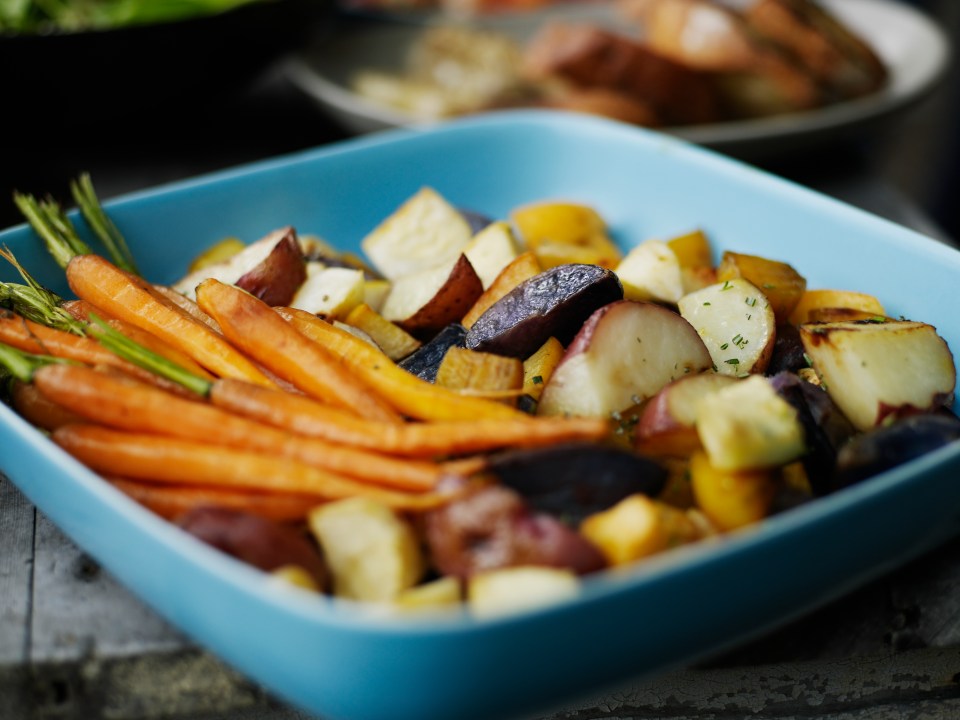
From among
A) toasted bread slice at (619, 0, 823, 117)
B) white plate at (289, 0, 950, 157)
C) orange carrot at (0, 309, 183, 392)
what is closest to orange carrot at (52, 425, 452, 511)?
orange carrot at (0, 309, 183, 392)

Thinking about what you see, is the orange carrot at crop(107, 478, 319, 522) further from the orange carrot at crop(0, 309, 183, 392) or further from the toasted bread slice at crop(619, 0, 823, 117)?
the toasted bread slice at crop(619, 0, 823, 117)

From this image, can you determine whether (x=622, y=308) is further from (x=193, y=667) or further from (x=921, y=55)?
(x=921, y=55)

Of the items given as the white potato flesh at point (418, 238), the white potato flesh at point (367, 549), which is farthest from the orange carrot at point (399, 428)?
the white potato flesh at point (418, 238)

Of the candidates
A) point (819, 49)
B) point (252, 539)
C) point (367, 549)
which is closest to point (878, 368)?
point (367, 549)

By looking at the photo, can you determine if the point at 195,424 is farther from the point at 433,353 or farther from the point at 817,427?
the point at 817,427

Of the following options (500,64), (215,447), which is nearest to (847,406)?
(215,447)

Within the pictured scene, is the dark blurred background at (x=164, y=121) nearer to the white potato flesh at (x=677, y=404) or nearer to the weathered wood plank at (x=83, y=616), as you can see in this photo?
the weathered wood plank at (x=83, y=616)
